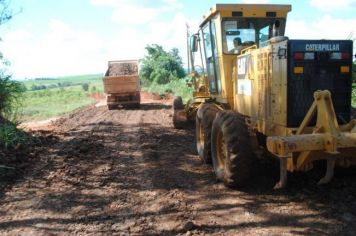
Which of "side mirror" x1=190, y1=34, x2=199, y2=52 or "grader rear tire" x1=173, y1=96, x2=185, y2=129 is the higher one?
"side mirror" x1=190, y1=34, x2=199, y2=52

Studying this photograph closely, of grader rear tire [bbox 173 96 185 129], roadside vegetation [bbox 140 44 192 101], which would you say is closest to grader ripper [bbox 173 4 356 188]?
grader rear tire [bbox 173 96 185 129]

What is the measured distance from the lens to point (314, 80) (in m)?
5.82

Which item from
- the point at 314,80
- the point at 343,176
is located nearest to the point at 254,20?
the point at 314,80

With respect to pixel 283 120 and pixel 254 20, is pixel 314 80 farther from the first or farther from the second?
pixel 254 20

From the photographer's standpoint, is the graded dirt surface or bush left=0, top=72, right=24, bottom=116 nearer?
the graded dirt surface

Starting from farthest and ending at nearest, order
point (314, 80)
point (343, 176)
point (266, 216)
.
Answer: point (343, 176)
point (314, 80)
point (266, 216)

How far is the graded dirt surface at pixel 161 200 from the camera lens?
5012 millimetres

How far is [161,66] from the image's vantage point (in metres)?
43.8

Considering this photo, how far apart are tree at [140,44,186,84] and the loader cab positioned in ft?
105

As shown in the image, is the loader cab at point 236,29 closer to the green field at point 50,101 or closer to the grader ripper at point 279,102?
the grader ripper at point 279,102

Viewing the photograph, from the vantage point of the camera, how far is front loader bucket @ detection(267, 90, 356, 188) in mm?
5062

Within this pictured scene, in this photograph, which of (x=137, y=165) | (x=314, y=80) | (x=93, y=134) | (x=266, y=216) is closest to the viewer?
(x=266, y=216)

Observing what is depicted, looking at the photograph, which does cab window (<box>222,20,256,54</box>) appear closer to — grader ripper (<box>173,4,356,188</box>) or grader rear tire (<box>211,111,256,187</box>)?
grader ripper (<box>173,4,356,188</box>)

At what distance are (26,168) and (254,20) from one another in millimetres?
4930
